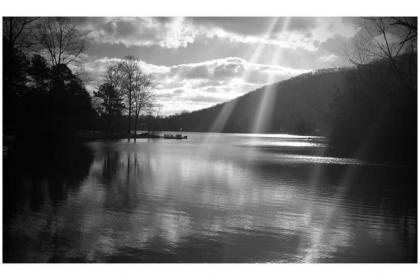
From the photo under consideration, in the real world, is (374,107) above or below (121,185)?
above

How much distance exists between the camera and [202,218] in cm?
513

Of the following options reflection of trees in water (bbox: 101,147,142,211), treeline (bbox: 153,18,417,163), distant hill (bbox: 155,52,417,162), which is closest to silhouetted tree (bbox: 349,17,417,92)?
treeline (bbox: 153,18,417,163)

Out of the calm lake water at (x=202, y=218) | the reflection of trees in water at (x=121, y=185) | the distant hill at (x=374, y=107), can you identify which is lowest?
the calm lake water at (x=202, y=218)

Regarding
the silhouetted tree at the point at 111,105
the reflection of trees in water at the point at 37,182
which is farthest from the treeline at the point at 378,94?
the silhouetted tree at the point at 111,105

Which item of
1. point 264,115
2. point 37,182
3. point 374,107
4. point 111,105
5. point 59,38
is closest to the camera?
point 37,182

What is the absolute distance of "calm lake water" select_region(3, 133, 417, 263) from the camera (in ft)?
12.5

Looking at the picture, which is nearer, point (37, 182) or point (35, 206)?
point (35, 206)

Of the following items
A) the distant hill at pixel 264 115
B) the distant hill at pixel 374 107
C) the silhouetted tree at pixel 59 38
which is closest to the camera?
the silhouetted tree at pixel 59 38

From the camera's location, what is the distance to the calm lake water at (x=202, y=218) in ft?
12.5

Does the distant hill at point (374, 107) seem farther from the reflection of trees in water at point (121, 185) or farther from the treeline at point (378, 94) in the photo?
the reflection of trees in water at point (121, 185)

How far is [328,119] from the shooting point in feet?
107

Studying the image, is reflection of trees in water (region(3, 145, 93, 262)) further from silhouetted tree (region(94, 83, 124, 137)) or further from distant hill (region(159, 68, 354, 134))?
distant hill (region(159, 68, 354, 134))

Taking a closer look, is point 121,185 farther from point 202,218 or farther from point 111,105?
point 111,105

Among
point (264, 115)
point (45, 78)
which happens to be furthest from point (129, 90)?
point (264, 115)
